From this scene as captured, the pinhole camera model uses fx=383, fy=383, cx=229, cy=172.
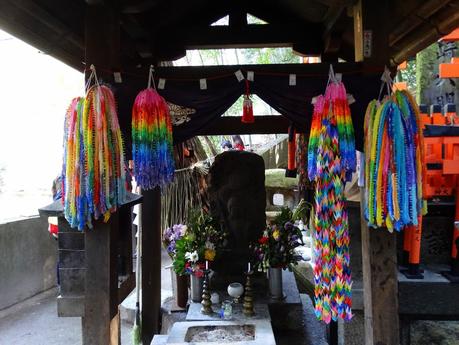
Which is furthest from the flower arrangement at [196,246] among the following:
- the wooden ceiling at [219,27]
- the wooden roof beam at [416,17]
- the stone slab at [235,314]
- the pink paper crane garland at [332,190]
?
the wooden roof beam at [416,17]

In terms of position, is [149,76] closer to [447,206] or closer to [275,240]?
[275,240]

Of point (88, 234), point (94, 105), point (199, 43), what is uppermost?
point (199, 43)

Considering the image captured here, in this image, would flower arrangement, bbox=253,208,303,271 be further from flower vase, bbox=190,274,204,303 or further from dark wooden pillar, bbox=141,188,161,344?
dark wooden pillar, bbox=141,188,161,344

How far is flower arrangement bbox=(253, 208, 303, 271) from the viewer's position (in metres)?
4.56

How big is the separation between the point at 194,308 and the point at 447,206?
3.23 metres

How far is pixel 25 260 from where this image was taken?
24.8ft

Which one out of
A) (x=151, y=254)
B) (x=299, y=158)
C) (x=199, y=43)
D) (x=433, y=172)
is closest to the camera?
(x=433, y=172)

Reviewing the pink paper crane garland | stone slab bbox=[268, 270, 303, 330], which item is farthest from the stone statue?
the pink paper crane garland

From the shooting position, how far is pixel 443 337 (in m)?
4.76

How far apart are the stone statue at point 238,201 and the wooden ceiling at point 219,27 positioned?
1537 mm

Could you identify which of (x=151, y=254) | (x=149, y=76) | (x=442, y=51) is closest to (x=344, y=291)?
(x=149, y=76)

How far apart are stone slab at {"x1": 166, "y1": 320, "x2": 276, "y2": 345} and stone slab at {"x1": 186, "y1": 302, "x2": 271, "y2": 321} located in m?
0.11

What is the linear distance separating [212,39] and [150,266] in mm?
3214

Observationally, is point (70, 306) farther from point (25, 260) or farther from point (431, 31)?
point (25, 260)
